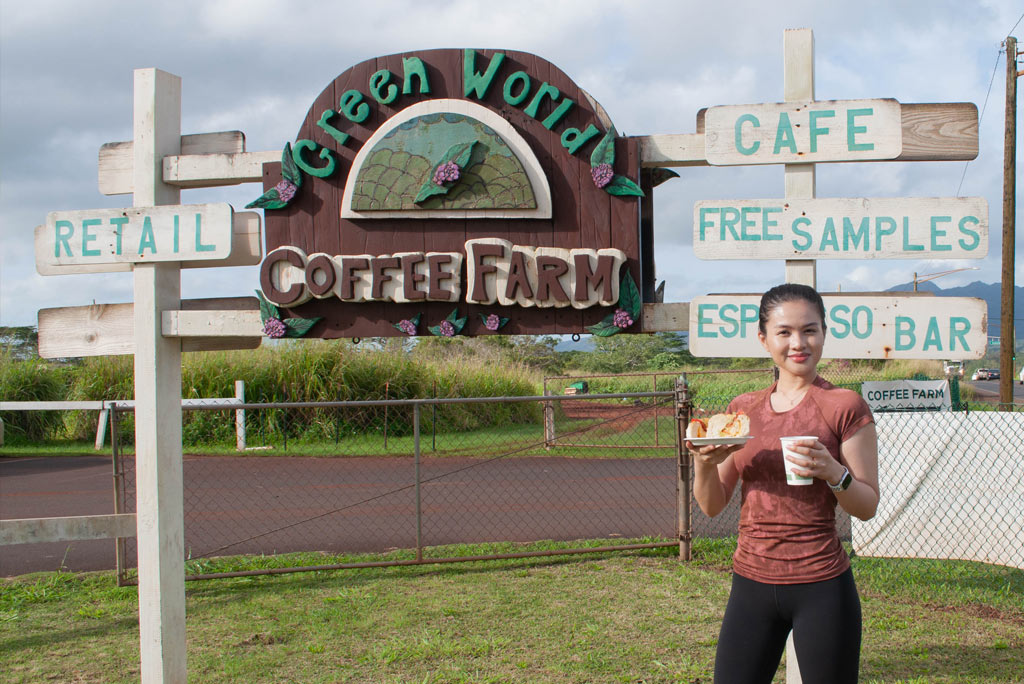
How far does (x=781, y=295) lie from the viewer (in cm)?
259

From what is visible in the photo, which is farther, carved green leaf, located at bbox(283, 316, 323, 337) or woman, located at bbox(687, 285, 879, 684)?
carved green leaf, located at bbox(283, 316, 323, 337)

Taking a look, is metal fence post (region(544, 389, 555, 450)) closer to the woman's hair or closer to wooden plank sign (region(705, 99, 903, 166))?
wooden plank sign (region(705, 99, 903, 166))

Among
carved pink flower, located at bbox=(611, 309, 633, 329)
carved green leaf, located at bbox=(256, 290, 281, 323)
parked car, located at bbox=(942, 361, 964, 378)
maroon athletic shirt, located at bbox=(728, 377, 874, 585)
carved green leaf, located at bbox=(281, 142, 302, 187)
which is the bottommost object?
parked car, located at bbox=(942, 361, 964, 378)

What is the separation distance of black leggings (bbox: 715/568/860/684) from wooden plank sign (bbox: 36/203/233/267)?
2.73 m

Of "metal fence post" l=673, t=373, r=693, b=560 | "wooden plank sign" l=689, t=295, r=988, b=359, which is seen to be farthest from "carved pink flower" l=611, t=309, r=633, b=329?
"metal fence post" l=673, t=373, r=693, b=560

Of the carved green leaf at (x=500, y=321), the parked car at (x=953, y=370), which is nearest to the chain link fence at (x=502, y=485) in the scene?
the carved green leaf at (x=500, y=321)

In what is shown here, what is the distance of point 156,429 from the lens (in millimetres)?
3799

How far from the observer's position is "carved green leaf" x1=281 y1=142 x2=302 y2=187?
3.99 metres

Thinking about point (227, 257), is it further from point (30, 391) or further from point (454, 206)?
point (30, 391)

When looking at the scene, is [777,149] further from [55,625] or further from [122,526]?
[55,625]

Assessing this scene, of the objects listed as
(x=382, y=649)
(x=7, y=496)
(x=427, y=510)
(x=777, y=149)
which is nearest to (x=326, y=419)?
(x=7, y=496)

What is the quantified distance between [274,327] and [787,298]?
2539 millimetres

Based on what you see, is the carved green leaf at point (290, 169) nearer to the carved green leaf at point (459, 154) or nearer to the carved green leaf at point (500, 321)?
the carved green leaf at point (459, 154)

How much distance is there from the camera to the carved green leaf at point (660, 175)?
399 centimetres
